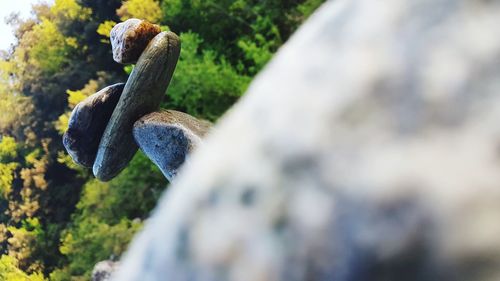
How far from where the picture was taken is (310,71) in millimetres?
288

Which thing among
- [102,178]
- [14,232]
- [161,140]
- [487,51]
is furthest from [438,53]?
[14,232]

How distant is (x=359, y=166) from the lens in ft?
0.83

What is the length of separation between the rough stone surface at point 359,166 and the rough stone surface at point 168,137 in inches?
52.3

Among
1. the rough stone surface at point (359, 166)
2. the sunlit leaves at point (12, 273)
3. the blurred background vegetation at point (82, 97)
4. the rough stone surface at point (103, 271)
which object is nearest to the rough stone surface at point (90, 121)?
the rough stone surface at point (359, 166)

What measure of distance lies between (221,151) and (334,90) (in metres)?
0.05

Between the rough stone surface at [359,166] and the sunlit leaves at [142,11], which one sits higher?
the rough stone surface at [359,166]

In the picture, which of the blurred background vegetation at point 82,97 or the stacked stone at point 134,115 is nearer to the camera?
the stacked stone at point 134,115

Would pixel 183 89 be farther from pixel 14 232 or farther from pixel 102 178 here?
pixel 102 178

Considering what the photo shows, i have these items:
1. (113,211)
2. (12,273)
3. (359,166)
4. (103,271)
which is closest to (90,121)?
(359,166)

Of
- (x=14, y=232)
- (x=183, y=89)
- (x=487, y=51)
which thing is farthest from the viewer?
(x=14, y=232)

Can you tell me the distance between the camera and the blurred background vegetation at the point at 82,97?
598 centimetres

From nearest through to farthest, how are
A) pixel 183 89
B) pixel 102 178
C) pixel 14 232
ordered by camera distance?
pixel 102 178
pixel 183 89
pixel 14 232

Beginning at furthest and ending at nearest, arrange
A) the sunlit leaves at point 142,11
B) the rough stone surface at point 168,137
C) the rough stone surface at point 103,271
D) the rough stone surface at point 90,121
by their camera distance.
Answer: the sunlit leaves at point 142,11 → the rough stone surface at point 103,271 → the rough stone surface at point 90,121 → the rough stone surface at point 168,137

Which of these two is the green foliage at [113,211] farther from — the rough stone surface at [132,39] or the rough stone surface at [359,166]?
the rough stone surface at [359,166]
